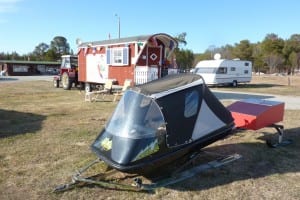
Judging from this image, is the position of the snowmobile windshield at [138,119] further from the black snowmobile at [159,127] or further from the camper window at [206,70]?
the camper window at [206,70]

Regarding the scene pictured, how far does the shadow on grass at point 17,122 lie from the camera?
293 inches

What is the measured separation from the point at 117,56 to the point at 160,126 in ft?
40.1

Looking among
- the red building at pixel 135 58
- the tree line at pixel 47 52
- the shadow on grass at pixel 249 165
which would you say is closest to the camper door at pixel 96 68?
the red building at pixel 135 58

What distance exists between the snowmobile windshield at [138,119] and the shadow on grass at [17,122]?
3.62 metres

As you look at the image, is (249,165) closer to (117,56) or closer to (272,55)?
(117,56)

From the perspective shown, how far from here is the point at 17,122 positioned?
860 centimetres

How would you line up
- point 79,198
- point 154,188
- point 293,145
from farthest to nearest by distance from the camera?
point 293,145 → point 154,188 → point 79,198

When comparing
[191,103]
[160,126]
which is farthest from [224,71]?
[160,126]

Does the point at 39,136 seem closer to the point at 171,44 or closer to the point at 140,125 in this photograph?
the point at 140,125

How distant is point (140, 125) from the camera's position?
14.3 ft

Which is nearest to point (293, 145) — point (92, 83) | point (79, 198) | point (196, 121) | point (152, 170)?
point (196, 121)

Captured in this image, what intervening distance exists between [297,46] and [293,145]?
217 feet

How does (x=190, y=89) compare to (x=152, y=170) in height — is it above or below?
above

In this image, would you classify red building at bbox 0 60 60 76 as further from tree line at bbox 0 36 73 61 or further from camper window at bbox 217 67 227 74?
camper window at bbox 217 67 227 74
